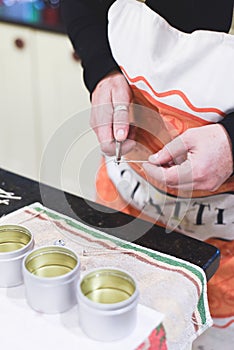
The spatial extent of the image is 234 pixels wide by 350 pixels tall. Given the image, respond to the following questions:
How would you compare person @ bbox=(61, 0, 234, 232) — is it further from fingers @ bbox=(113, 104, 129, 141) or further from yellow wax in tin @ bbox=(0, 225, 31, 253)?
yellow wax in tin @ bbox=(0, 225, 31, 253)

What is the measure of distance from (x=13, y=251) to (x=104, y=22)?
543 mm

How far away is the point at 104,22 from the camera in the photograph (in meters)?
1.04

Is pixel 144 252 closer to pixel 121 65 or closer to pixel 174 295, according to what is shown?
pixel 174 295

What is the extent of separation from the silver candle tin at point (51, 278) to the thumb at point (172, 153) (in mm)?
228

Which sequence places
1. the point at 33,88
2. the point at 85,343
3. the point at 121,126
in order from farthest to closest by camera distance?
1. the point at 33,88
2. the point at 121,126
3. the point at 85,343

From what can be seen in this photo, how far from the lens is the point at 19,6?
2.00m

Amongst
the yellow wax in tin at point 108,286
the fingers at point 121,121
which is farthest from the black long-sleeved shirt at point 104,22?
the yellow wax in tin at point 108,286

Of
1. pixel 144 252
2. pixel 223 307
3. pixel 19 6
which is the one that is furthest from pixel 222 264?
pixel 19 6

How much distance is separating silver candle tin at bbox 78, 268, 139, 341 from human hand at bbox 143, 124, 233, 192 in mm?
245

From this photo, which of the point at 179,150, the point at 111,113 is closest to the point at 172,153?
the point at 179,150

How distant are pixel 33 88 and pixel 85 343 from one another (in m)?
1.46

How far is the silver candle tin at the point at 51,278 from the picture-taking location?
59cm

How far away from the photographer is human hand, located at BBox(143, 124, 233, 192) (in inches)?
31.5

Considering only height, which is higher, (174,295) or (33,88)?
(174,295)
